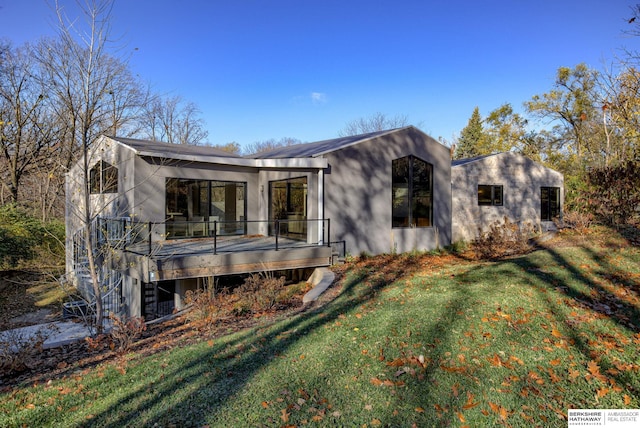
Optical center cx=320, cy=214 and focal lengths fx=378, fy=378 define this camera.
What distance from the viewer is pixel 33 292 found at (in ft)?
52.3

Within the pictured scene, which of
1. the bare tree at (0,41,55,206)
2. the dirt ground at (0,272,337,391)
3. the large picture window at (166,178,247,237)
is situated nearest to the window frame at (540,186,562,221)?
the dirt ground at (0,272,337,391)

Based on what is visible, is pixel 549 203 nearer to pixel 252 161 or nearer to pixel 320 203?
pixel 320 203

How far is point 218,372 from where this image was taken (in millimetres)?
4672

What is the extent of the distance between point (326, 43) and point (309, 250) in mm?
12941

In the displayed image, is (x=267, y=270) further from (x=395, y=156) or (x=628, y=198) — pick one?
(x=628, y=198)

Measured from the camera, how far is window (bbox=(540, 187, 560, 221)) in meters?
17.3

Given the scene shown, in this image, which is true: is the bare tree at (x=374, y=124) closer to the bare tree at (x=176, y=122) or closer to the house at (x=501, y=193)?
the bare tree at (x=176, y=122)

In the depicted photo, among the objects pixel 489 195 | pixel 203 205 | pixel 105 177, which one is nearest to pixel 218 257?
pixel 203 205

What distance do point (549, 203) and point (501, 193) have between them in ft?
9.85

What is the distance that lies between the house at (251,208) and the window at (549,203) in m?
5.78

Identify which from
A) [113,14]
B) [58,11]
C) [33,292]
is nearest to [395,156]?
[113,14]

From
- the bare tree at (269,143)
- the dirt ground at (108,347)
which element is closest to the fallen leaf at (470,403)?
the dirt ground at (108,347)

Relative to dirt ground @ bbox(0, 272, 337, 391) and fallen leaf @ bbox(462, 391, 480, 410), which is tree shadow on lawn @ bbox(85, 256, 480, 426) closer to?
fallen leaf @ bbox(462, 391, 480, 410)

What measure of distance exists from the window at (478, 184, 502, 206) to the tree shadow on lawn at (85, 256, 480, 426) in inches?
411
